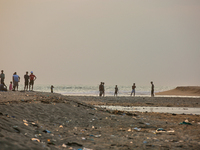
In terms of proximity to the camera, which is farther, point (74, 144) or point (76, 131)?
point (76, 131)

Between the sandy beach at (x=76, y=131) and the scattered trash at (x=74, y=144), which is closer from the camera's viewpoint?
the sandy beach at (x=76, y=131)

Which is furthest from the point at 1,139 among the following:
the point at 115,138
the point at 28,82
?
the point at 28,82

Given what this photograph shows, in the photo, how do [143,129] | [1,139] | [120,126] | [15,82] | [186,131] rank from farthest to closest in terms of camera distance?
[15,82] < [120,126] < [143,129] < [186,131] < [1,139]

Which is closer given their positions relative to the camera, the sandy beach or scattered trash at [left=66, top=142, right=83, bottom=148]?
the sandy beach

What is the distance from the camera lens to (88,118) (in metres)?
14.3

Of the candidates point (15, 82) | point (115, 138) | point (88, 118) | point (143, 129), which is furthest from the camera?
point (15, 82)

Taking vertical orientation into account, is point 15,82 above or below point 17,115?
above

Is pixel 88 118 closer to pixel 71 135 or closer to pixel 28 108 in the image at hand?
pixel 28 108

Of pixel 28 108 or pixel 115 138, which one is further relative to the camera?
pixel 28 108

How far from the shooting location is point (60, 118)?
44.3 feet

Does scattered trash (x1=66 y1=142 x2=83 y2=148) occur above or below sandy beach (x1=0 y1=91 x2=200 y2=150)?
below

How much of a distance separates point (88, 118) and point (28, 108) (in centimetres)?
316

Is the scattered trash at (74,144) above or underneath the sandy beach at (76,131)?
underneath

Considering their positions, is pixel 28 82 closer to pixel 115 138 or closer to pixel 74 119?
pixel 74 119
